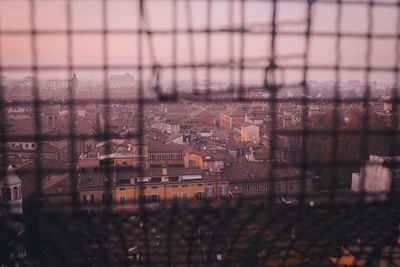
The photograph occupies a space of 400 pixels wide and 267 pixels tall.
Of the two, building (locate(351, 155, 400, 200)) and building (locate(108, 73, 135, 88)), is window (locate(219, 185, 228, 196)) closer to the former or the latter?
building (locate(351, 155, 400, 200))

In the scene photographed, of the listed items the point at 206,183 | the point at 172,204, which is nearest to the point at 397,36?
the point at 172,204

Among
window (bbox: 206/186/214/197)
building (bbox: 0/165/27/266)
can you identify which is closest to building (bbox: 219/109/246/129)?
window (bbox: 206/186/214/197)

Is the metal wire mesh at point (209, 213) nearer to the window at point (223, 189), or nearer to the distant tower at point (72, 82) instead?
the distant tower at point (72, 82)

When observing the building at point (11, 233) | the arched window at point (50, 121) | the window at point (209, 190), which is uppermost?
the arched window at point (50, 121)

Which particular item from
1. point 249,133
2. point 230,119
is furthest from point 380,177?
point 230,119

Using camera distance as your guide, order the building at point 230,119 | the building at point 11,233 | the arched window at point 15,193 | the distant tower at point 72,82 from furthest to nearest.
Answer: the building at point 230,119 < the arched window at point 15,193 < the distant tower at point 72,82 < the building at point 11,233

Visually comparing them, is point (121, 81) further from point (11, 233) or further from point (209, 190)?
point (209, 190)

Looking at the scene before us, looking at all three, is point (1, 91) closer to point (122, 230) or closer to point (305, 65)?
point (122, 230)

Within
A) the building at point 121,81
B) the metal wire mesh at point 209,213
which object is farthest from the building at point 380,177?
the building at point 121,81

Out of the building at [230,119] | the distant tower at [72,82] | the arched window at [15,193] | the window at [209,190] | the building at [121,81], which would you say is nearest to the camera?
the distant tower at [72,82]
